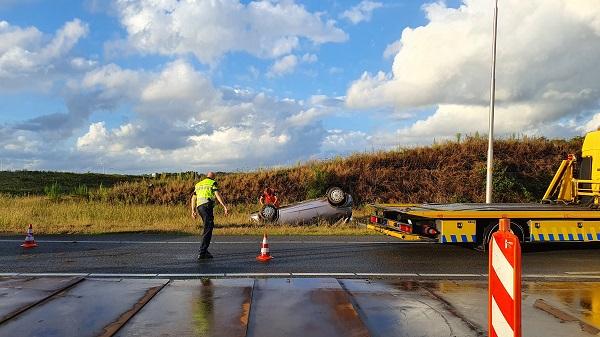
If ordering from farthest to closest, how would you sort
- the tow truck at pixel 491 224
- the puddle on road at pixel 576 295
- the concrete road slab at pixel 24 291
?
1. the tow truck at pixel 491 224
2. the puddle on road at pixel 576 295
3. the concrete road slab at pixel 24 291

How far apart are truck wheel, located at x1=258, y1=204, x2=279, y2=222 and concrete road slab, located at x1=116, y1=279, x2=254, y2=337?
36.8 feet

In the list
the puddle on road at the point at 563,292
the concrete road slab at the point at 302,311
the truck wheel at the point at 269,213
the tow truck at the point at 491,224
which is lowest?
the concrete road slab at the point at 302,311

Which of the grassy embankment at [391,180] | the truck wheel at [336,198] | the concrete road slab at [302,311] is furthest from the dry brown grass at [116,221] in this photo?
the concrete road slab at [302,311]

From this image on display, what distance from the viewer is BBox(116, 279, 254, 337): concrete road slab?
559 cm

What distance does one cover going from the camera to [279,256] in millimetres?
11250

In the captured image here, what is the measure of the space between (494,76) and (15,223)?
1692cm

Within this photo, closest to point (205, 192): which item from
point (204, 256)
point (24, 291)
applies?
point (204, 256)

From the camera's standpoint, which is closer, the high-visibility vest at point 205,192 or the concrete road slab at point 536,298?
the concrete road slab at point 536,298

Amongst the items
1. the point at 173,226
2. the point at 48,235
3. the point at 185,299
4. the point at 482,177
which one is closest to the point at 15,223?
the point at 48,235

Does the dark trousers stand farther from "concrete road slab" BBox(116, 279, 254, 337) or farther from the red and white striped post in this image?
the red and white striped post

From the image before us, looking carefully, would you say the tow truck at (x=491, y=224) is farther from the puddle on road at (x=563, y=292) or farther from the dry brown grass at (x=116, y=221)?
the dry brown grass at (x=116, y=221)

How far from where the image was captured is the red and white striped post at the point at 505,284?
→ 4199 mm

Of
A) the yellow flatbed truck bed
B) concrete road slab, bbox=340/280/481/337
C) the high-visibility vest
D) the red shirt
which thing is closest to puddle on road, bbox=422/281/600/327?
concrete road slab, bbox=340/280/481/337

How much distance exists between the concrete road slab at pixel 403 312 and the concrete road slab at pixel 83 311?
107 inches
